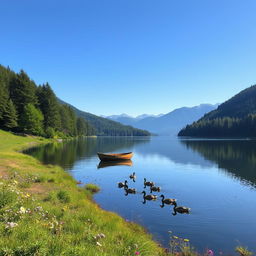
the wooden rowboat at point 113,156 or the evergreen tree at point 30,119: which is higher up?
the evergreen tree at point 30,119

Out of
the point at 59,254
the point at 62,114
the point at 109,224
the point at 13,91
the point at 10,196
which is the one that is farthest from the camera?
the point at 62,114

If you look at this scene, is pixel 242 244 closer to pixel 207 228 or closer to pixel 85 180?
pixel 207 228

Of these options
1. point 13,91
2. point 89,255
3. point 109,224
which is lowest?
point 109,224

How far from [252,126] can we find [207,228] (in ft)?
644

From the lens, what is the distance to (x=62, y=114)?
131750 mm

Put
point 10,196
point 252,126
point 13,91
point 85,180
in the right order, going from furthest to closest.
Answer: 1. point 252,126
2. point 13,91
3. point 85,180
4. point 10,196

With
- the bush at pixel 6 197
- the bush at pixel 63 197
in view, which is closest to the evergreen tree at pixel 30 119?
the bush at pixel 63 197

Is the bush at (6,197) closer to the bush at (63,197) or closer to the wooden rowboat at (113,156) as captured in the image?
the bush at (63,197)

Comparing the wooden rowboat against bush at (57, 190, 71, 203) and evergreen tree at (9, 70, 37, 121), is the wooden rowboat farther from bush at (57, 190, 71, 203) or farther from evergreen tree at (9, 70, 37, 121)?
evergreen tree at (9, 70, 37, 121)

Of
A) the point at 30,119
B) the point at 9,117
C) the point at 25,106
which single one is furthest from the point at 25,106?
the point at 9,117

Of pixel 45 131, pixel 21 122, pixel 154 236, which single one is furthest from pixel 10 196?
pixel 45 131

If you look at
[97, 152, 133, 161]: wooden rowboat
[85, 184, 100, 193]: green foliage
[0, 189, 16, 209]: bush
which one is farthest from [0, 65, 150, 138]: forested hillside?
[0, 189, 16, 209]: bush

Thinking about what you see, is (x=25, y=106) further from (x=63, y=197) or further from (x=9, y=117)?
(x=63, y=197)

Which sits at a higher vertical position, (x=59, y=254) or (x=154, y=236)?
(x=59, y=254)
